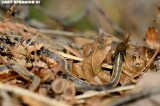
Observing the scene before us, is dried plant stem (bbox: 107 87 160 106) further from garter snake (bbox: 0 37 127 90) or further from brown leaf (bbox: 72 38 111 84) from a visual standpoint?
brown leaf (bbox: 72 38 111 84)

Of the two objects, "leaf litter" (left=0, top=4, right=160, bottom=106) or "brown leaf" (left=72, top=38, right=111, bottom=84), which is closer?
"leaf litter" (left=0, top=4, right=160, bottom=106)

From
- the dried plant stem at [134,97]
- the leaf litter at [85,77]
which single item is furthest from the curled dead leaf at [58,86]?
the dried plant stem at [134,97]

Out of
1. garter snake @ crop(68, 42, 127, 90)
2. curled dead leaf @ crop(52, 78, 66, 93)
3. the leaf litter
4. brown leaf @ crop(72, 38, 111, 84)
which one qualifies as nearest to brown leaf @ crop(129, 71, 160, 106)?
the leaf litter

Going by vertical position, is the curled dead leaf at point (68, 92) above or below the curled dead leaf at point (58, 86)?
below

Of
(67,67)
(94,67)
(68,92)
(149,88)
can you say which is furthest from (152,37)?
(68,92)

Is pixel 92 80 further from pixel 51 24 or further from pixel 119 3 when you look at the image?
pixel 119 3

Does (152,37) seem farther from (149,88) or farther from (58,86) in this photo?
(58,86)

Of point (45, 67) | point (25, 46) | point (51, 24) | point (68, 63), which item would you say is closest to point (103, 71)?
point (68, 63)

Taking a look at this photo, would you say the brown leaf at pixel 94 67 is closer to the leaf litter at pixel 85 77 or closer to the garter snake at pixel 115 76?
the leaf litter at pixel 85 77

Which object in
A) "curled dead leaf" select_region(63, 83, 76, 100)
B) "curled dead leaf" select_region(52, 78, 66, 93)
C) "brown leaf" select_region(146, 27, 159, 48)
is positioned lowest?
"curled dead leaf" select_region(63, 83, 76, 100)
